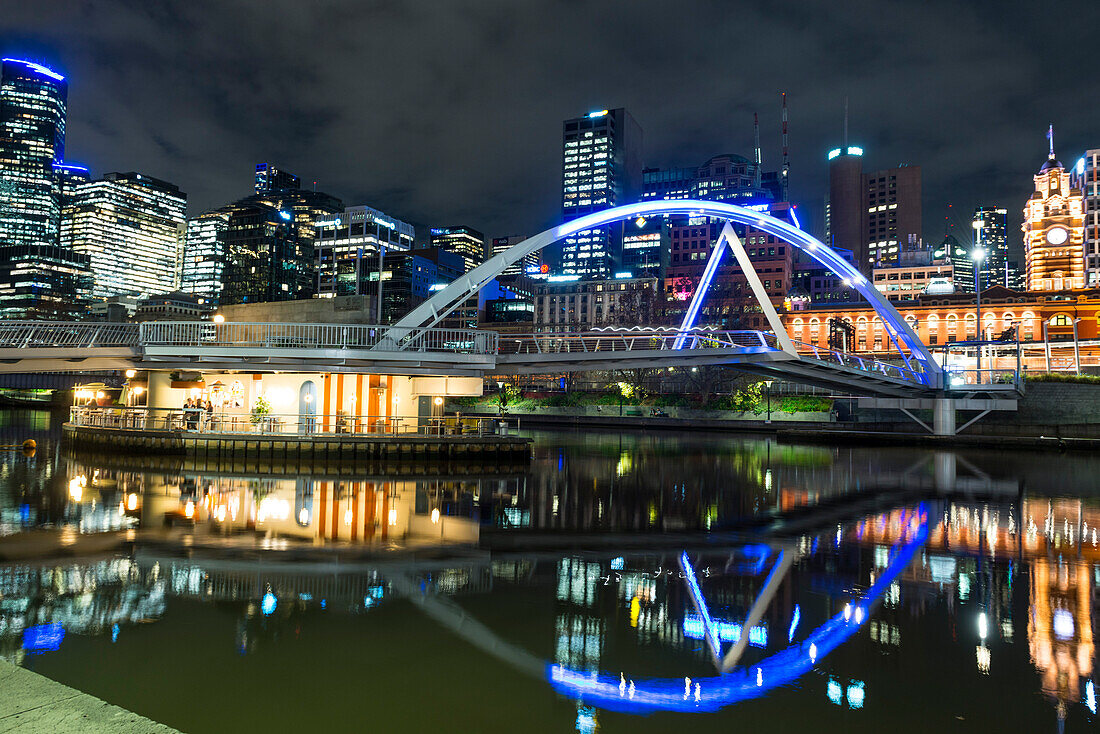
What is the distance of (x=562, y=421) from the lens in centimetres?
7744

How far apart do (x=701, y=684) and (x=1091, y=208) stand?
16784 cm

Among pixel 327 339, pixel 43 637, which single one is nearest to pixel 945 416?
pixel 327 339

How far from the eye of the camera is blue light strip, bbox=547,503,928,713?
7.84 meters

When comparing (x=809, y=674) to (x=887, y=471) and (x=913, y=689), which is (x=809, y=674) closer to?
(x=913, y=689)

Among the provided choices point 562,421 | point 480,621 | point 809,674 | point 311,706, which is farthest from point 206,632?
point 562,421

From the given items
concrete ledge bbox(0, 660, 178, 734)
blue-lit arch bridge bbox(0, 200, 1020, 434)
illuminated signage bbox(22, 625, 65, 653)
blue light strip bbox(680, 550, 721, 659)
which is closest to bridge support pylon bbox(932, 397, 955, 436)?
blue-lit arch bridge bbox(0, 200, 1020, 434)

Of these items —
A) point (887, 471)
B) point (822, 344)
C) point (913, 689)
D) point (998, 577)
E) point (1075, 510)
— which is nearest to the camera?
point (913, 689)

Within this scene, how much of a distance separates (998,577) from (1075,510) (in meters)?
11.7

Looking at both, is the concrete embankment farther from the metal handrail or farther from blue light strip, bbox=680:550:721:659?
blue light strip, bbox=680:550:721:659

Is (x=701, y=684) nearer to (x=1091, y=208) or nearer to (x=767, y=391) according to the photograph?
(x=767, y=391)

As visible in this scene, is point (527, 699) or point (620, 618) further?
point (620, 618)

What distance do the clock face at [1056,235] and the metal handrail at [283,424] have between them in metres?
127

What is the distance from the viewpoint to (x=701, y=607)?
11430 mm

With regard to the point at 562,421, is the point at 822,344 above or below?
above
